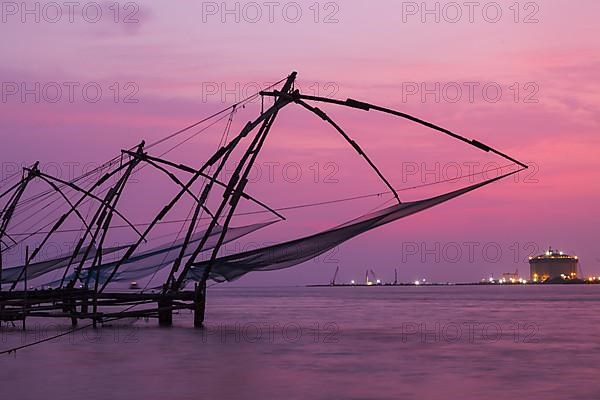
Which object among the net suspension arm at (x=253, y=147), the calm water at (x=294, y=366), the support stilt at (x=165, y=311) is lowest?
the calm water at (x=294, y=366)

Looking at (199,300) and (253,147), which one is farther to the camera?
(199,300)

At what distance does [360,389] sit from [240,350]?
216 inches

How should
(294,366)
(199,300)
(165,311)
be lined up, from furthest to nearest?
1. (165,311)
2. (199,300)
3. (294,366)

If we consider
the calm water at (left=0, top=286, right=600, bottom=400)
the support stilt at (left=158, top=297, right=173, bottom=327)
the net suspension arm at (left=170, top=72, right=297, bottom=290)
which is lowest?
the calm water at (left=0, top=286, right=600, bottom=400)

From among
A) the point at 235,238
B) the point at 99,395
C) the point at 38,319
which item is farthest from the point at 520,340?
the point at 38,319

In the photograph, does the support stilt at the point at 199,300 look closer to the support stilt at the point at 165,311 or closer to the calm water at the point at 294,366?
the calm water at the point at 294,366

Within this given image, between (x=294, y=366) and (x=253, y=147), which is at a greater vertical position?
(x=253, y=147)

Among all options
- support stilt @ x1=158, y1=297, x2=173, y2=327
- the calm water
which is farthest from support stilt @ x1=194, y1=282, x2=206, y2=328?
support stilt @ x1=158, y1=297, x2=173, y2=327

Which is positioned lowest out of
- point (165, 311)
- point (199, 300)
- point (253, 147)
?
point (165, 311)

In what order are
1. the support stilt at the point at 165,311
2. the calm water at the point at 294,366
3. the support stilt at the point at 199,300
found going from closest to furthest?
the calm water at the point at 294,366, the support stilt at the point at 199,300, the support stilt at the point at 165,311

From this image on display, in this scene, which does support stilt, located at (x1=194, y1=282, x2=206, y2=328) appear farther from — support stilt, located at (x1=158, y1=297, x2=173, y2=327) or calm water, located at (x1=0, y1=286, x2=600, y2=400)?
support stilt, located at (x1=158, y1=297, x2=173, y2=327)

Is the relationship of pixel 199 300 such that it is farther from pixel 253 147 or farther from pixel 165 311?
pixel 253 147

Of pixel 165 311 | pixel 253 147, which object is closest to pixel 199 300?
pixel 165 311

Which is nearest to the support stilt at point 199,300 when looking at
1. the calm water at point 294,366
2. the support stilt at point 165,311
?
the calm water at point 294,366
